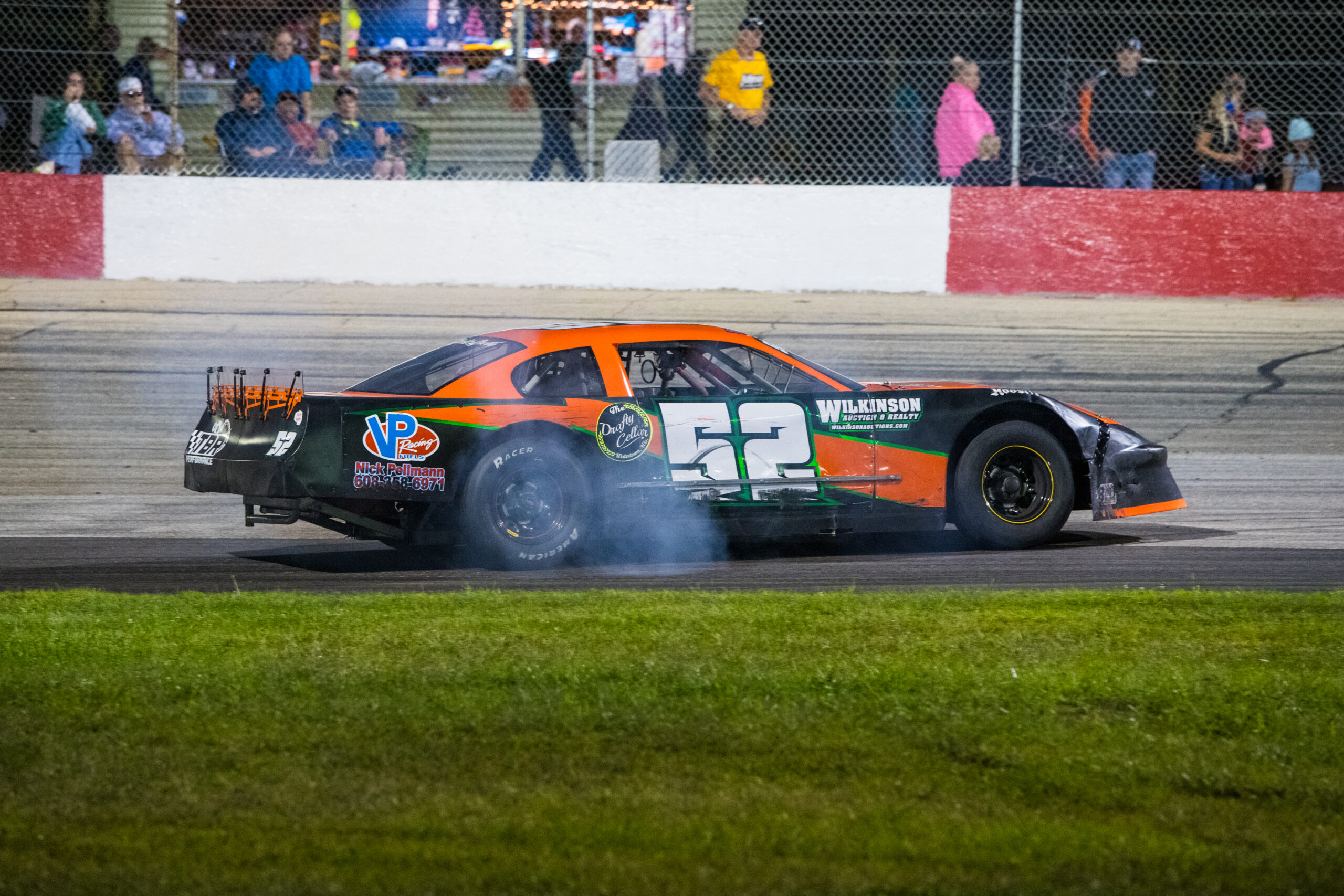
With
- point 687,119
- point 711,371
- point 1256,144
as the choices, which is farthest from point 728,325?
point 711,371

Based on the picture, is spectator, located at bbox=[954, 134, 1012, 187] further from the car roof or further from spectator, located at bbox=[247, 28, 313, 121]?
the car roof

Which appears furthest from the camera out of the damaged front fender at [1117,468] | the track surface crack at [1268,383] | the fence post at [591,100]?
the fence post at [591,100]

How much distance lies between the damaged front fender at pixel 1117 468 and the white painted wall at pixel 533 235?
704cm

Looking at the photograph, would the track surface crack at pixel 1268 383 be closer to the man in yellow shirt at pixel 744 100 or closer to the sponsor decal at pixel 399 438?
the man in yellow shirt at pixel 744 100

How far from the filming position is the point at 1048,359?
12812mm

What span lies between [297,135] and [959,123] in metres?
6.00

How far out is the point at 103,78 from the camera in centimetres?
1484

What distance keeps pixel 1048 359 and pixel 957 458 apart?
536 cm

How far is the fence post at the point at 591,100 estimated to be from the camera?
14.7 metres

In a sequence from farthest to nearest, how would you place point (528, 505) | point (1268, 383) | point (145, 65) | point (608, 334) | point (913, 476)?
1. point (145, 65)
2. point (1268, 383)
3. point (913, 476)
4. point (608, 334)
5. point (528, 505)

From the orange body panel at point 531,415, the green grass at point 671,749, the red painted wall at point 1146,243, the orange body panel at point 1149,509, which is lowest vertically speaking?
the green grass at point 671,749

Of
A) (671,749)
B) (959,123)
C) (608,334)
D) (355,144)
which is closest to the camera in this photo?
(671,749)

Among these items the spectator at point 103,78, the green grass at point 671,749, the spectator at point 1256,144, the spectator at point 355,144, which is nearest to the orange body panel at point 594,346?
the green grass at point 671,749

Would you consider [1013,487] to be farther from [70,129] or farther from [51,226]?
[70,129]
